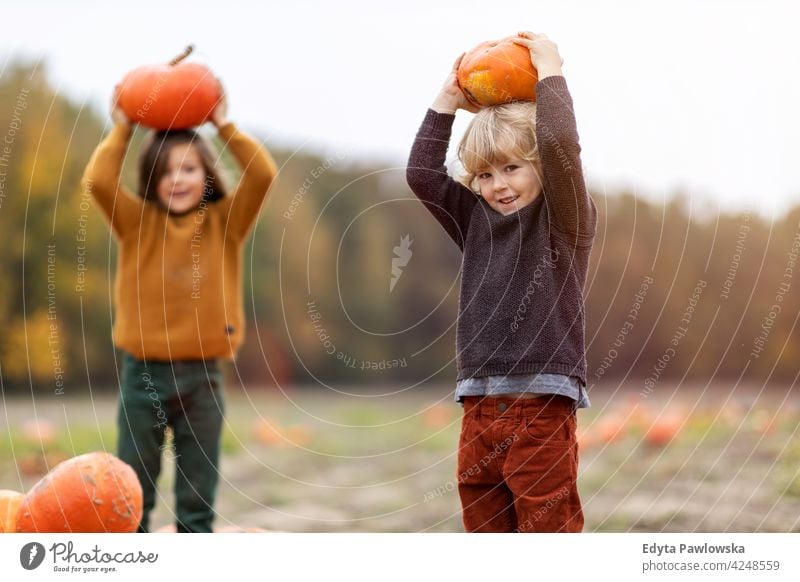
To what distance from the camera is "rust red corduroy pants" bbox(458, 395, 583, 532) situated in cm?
264

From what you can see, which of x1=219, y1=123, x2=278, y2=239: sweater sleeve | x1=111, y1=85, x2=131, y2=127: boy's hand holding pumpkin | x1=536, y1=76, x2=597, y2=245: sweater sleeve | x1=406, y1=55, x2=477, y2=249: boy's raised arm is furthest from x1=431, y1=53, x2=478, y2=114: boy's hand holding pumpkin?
x1=111, y1=85, x2=131, y2=127: boy's hand holding pumpkin

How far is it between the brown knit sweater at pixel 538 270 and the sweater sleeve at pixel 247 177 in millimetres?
873

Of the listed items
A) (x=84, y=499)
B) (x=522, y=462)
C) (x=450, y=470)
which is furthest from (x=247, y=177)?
(x=450, y=470)

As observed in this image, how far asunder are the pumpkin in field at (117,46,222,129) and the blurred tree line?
609 mm

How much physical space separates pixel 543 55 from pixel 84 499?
6.40 feet

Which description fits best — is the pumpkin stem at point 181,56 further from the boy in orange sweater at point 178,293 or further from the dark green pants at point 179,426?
the dark green pants at point 179,426

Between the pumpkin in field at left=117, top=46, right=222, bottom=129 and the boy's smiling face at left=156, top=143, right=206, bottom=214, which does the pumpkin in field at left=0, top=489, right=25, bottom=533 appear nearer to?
the boy's smiling face at left=156, top=143, right=206, bottom=214

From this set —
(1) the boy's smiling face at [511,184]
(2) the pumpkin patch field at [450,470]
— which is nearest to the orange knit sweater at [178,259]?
(2) the pumpkin patch field at [450,470]

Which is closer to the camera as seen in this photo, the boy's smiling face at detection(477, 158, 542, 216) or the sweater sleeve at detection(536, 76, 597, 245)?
the sweater sleeve at detection(536, 76, 597, 245)

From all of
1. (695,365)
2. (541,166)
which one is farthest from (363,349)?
(541,166)

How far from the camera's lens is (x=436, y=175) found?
9.56 ft

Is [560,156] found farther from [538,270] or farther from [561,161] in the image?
[538,270]

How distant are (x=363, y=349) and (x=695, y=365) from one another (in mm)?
6577
